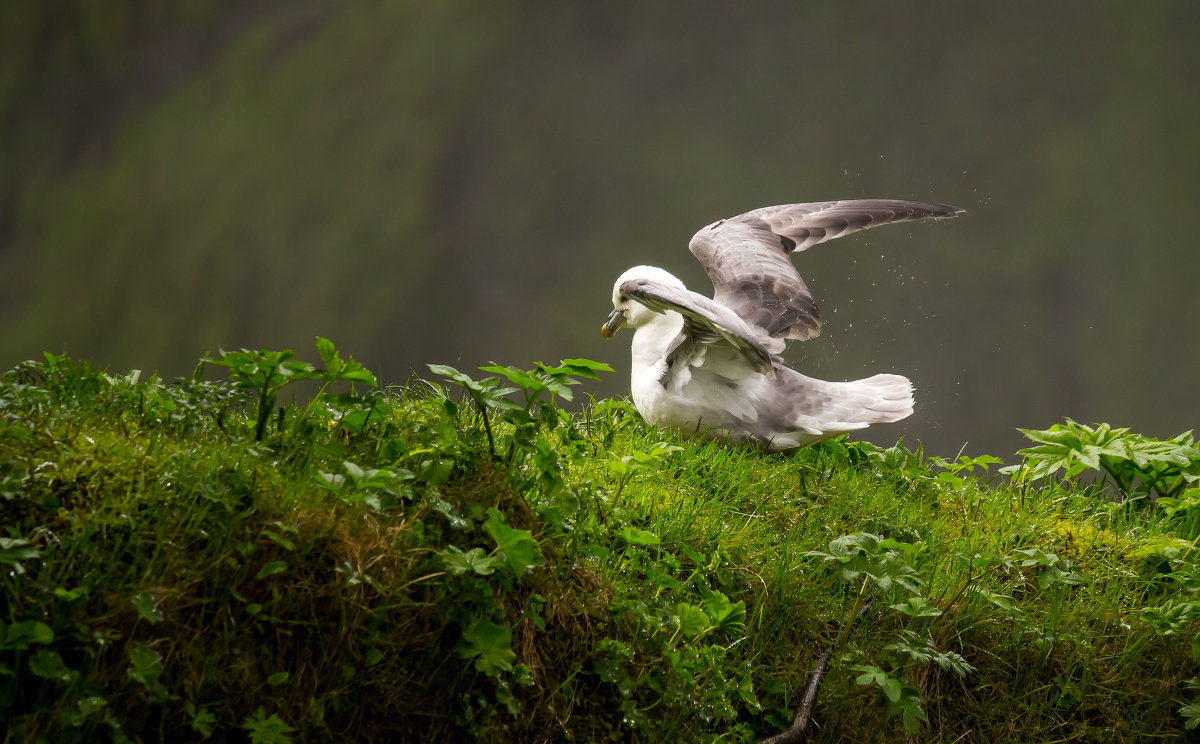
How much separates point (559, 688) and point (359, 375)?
0.68 metres

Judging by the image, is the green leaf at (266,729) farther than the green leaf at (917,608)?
No

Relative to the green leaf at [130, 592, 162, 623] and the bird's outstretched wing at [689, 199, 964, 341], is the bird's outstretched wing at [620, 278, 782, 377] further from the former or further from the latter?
the green leaf at [130, 592, 162, 623]

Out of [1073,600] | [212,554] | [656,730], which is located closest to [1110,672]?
[1073,600]

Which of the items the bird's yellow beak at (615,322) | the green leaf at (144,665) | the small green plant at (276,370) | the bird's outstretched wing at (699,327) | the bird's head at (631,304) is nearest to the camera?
the green leaf at (144,665)

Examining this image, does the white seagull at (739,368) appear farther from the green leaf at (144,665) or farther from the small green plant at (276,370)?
the green leaf at (144,665)

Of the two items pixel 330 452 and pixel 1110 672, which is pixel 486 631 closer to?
pixel 330 452

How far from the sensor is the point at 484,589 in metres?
1.52

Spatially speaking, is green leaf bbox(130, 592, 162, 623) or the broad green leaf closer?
green leaf bbox(130, 592, 162, 623)

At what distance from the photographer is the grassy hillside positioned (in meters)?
1.35

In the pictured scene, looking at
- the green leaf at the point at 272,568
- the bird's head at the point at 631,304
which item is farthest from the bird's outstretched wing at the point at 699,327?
the green leaf at the point at 272,568

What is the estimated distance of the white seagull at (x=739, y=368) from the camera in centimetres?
278

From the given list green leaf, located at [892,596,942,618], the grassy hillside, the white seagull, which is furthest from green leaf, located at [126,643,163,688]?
the white seagull

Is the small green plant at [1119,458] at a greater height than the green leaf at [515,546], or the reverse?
the green leaf at [515,546]

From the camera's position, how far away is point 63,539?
1.38 m
